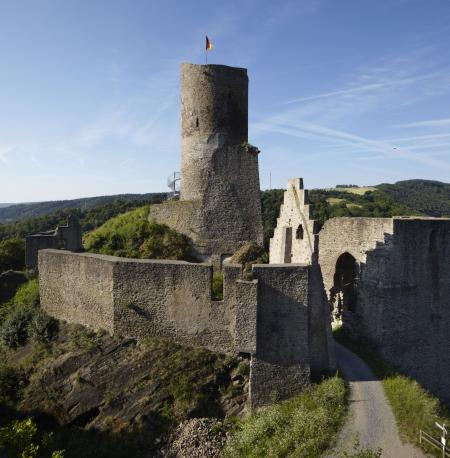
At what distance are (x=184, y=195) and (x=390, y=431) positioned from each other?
12.2 m

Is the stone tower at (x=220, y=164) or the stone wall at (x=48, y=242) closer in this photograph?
the stone tower at (x=220, y=164)

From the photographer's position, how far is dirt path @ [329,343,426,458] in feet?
36.1

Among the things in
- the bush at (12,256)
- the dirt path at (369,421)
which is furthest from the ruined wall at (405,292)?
the bush at (12,256)

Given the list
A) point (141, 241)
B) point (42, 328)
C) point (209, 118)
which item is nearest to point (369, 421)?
point (141, 241)

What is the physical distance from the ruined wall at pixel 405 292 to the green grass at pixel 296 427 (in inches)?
176

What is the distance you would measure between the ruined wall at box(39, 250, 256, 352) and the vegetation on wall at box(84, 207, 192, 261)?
10.6 feet

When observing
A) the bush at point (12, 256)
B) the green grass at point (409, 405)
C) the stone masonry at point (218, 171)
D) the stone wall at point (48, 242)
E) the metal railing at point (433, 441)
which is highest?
the stone masonry at point (218, 171)

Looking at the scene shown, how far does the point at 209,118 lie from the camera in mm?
18859

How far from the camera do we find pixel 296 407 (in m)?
12.6

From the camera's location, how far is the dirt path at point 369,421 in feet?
36.1

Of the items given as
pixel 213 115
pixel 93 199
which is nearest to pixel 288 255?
pixel 213 115

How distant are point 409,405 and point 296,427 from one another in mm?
3596

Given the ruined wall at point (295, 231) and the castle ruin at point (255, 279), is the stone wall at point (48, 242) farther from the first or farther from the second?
the ruined wall at point (295, 231)

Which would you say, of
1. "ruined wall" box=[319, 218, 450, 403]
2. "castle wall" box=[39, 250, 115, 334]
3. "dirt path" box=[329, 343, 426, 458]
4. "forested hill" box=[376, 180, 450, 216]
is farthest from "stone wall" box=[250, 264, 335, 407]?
"forested hill" box=[376, 180, 450, 216]
